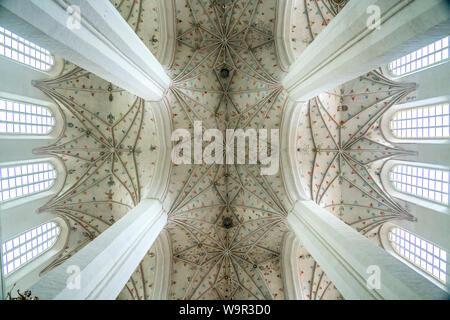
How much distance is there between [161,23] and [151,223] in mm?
7911

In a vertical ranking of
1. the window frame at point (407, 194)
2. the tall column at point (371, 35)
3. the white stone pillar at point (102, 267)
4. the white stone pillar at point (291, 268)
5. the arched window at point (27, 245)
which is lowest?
the white stone pillar at point (291, 268)

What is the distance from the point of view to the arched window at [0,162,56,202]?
29.0ft

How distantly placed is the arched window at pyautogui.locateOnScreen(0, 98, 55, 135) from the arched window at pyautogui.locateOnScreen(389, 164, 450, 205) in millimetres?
14363

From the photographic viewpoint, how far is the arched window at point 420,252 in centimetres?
799

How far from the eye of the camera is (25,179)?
9.61 meters

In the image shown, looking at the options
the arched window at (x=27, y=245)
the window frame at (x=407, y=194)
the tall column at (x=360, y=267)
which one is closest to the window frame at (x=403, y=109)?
the window frame at (x=407, y=194)

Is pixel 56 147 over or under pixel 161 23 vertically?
under

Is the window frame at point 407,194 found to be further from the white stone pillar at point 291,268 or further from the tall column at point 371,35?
the tall column at point 371,35

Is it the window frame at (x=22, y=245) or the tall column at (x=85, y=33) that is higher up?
the tall column at (x=85, y=33)

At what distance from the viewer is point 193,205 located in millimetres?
11523

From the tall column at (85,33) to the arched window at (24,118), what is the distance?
5.56 metres

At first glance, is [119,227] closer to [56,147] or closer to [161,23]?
[56,147]
